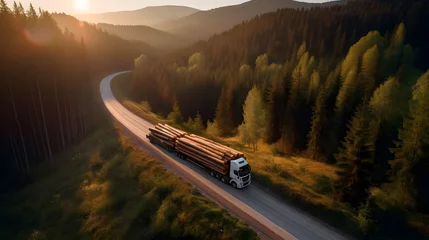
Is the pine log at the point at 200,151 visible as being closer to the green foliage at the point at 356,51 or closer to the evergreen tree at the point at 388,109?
the evergreen tree at the point at 388,109

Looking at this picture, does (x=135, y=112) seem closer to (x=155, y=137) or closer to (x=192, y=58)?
(x=155, y=137)

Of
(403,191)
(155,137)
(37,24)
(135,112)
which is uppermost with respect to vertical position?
(37,24)

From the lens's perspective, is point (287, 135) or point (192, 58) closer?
point (287, 135)

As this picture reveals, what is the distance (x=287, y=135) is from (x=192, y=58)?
261 feet

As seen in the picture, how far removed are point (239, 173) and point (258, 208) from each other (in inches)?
155

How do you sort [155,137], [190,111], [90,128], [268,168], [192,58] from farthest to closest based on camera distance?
1. [192,58]
2. [190,111]
3. [90,128]
4. [155,137]
5. [268,168]

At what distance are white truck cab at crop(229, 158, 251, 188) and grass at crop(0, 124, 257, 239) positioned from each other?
370 centimetres

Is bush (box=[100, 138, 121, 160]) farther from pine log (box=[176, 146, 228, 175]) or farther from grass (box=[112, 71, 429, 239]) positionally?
grass (box=[112, 71, 429, 239])

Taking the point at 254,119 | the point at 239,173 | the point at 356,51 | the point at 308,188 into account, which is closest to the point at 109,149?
the point at 239,173

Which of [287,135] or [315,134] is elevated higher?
[315,134]


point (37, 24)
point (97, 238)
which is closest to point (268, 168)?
point (97, 238)

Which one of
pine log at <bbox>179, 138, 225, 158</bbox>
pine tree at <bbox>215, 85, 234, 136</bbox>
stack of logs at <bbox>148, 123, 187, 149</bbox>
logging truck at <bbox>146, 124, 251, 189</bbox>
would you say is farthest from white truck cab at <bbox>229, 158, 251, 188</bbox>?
pine tree at <bbox>215, 85, 234, 136</bbox>

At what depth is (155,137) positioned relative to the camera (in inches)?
1479

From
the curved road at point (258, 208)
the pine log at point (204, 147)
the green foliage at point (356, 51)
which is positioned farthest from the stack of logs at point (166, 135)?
the green foliage at point (356, 51)
